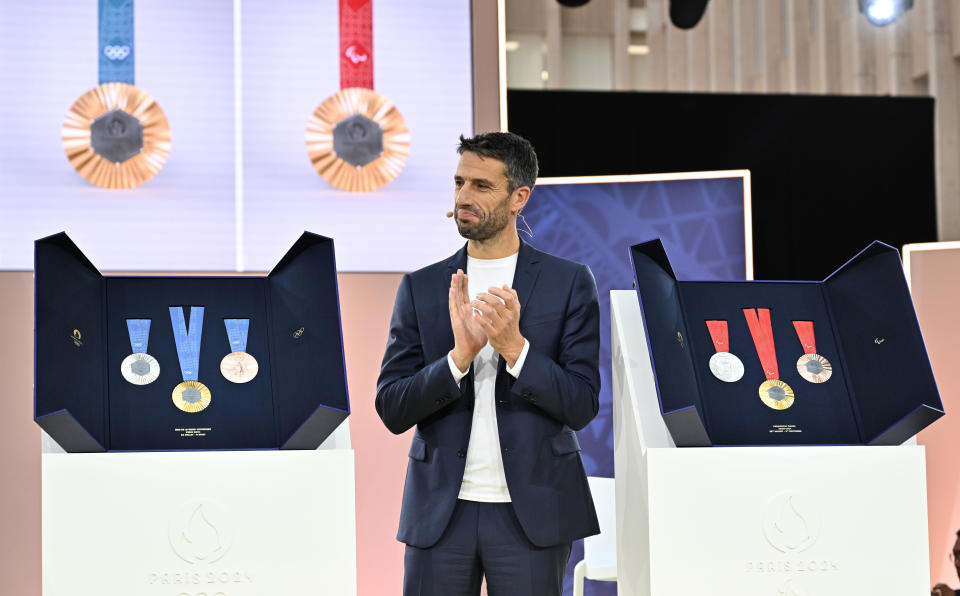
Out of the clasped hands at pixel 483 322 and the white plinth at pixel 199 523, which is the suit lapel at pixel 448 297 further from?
the white plinth at pixel 199 523

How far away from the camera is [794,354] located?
7.57ft

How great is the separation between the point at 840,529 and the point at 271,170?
2384mm

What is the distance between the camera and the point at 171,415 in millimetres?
2152

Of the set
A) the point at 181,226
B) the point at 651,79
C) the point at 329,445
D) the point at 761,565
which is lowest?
the point at 761,565

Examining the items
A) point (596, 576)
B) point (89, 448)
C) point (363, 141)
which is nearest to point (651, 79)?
point (363, 141)

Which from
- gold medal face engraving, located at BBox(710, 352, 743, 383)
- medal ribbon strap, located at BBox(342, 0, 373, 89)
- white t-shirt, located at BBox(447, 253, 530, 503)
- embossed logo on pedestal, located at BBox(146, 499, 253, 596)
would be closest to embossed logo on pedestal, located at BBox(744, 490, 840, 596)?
gold medal face engraving, located at BBox(710, 352, 743, 383)

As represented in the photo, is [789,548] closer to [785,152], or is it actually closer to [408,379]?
[408,379]

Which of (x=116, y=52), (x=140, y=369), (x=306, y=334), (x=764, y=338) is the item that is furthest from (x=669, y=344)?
(x=116, y=52)

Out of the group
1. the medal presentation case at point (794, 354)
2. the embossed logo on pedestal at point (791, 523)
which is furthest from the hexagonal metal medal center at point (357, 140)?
the embossed logo on pedestal at point (791, 523)

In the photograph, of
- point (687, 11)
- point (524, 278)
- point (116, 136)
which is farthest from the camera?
point (687, 11)

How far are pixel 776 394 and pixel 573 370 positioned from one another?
0.45 m

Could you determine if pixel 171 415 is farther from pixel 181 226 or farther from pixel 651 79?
pixel 651 79

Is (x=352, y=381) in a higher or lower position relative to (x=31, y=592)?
higher

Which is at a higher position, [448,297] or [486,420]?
[448,297]
